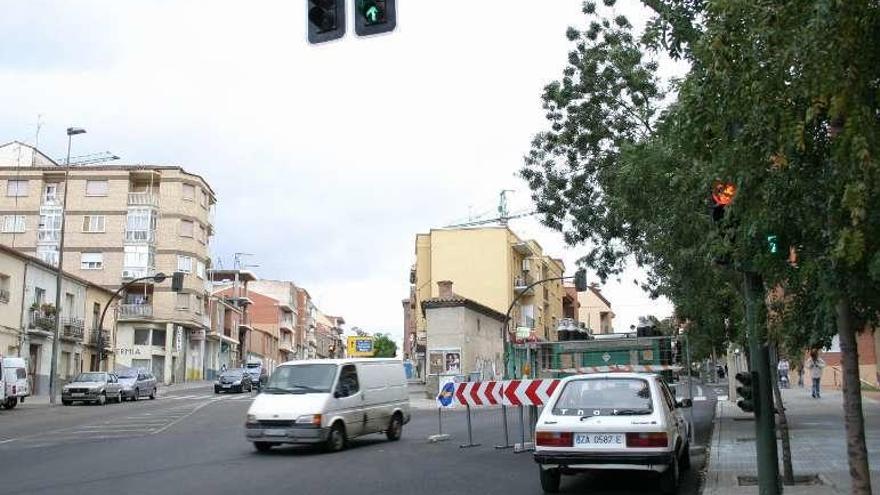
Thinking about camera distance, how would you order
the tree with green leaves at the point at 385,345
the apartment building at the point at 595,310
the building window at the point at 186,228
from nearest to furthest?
the building window at the point at 186,228, the apartment building at the point at 595,310, the tree with green leaves at the point at 385,345

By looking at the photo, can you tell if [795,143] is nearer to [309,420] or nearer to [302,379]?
[309,420]

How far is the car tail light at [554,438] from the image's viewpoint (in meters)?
10.0

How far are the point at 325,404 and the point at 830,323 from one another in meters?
10.6

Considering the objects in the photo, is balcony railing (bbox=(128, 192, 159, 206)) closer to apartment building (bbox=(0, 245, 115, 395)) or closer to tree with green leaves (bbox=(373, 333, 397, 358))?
apartment building (bbox=(0, 245, 115, 395))

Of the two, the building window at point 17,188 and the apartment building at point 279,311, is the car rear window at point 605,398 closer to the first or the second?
the building window at point 17,188

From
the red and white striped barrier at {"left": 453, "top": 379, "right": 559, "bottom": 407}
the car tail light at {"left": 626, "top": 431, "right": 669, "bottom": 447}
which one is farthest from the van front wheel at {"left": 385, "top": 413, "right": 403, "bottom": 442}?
the car tail light at {"left": 626, "top": 431, "right": 669, "bottom": 447}

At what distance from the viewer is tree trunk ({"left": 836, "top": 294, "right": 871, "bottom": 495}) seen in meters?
5.81

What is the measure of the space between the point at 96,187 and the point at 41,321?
93.9 ft

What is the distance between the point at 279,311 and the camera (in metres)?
118

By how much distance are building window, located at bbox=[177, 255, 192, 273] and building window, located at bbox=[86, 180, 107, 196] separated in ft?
27.3

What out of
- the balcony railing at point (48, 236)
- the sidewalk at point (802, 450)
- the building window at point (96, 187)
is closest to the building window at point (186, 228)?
the building window at point (96, 187)

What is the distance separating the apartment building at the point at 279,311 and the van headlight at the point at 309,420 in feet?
338

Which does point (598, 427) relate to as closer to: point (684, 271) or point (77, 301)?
point (684, 271)

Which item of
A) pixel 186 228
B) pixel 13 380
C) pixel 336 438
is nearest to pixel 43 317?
pixel 13 380
